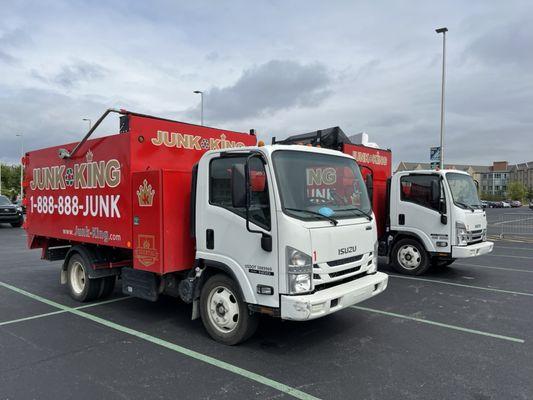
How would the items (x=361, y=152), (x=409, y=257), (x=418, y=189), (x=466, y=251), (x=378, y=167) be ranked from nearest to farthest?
(x=466, y=251) → (x=418, y=189) → (x=409, y=257) → (x=361, y=152) → (x=378, y=167)

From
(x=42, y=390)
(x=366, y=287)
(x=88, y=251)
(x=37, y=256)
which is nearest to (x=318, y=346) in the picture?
(x=366, y=287)

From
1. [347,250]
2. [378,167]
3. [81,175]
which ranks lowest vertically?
[347,250]

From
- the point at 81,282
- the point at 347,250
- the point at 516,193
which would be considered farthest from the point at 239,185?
the point at 516,193

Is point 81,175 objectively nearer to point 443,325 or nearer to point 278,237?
point 278,237

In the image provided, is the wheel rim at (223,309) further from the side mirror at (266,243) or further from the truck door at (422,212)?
the truck door at (422,212)

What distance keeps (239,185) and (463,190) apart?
21.2 feet

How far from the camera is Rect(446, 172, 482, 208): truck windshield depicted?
8789 mm

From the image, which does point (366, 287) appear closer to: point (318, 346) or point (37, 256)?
point (318, 346)

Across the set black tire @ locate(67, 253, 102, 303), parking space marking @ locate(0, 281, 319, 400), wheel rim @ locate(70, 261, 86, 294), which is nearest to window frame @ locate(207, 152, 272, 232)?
parking space marking @ locate(0, 281, 319, 400)

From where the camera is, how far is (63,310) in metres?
6.38

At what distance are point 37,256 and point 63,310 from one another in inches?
263

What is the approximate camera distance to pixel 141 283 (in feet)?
18.6

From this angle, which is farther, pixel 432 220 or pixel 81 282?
pixel 432 220

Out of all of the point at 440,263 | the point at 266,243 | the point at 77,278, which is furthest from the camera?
the point at 440,263
